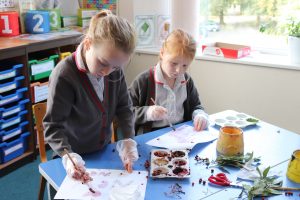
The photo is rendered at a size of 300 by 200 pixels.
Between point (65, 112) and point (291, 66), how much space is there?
1.61 metres

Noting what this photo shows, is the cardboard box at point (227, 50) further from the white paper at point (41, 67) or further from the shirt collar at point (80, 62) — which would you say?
the shirt collar at point (80, 62)

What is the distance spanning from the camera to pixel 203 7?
2877 millimetres

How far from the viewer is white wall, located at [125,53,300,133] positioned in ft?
7.55

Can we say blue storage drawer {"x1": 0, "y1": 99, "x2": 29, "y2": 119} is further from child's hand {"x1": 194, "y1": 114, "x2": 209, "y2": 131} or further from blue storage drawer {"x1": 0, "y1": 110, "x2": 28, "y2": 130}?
child's hand {"x1": 194, "y1": 114, "x2": 209, "y2": 131}

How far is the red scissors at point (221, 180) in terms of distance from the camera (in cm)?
108

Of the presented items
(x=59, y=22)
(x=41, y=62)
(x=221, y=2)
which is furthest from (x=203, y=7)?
(x=41, y=62)

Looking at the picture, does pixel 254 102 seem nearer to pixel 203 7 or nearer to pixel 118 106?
pixel 203 7

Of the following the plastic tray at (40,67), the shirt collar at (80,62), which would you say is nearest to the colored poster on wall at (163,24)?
the plastic tray at (40,67)

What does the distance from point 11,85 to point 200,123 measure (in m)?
1.33

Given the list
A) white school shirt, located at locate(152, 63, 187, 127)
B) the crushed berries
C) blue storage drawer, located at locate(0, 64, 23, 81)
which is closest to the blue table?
the crushed berries

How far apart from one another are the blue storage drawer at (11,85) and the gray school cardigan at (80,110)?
1.06 metres

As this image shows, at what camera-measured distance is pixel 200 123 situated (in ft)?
4.90

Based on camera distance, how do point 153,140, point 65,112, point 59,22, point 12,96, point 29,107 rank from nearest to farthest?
1. point 65,112
2. point 153,140
3. point 12,96
4. point 29,107
5. point 59,22

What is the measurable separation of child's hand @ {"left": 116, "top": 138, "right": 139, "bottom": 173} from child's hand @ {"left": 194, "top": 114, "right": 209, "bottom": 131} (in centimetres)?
34
